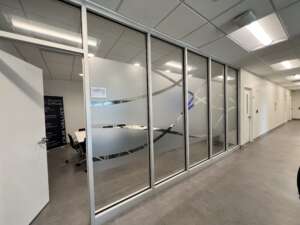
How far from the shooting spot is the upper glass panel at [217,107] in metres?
4.11

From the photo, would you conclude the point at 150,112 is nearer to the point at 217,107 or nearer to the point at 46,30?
the point at 46,30

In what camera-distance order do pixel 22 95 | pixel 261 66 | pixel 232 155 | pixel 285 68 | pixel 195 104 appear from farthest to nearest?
pixel 285 68 < pixel 261 66 < pixel 232 155 < pixel 195 104 < pixel 22 95

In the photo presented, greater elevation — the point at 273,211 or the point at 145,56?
the point at 145,56

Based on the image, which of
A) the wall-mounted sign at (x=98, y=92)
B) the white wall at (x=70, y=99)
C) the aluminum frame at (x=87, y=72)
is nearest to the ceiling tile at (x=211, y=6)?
the aluminum frame at (x=87, y=72)

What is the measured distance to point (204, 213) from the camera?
6.72ft

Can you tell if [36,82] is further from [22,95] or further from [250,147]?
[250,147]

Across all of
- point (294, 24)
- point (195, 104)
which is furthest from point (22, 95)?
point (294, 24)

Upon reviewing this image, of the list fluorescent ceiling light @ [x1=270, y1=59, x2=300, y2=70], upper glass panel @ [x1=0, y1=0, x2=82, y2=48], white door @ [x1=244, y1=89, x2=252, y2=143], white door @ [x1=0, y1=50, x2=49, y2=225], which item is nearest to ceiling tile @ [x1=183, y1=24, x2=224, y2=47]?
upper glass panel @ [x1=0, y1=0, x2=82, y2=48]

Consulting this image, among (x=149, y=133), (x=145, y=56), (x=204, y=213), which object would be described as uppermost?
(x=145, y=56)

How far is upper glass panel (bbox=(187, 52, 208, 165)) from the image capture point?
345 cm

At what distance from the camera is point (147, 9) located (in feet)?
6.63

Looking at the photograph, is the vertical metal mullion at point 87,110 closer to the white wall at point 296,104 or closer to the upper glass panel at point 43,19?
the upper glass panel at point 43,19

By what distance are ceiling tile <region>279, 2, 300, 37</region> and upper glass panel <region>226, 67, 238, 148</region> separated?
215 centimetres

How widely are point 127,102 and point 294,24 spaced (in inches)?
130
